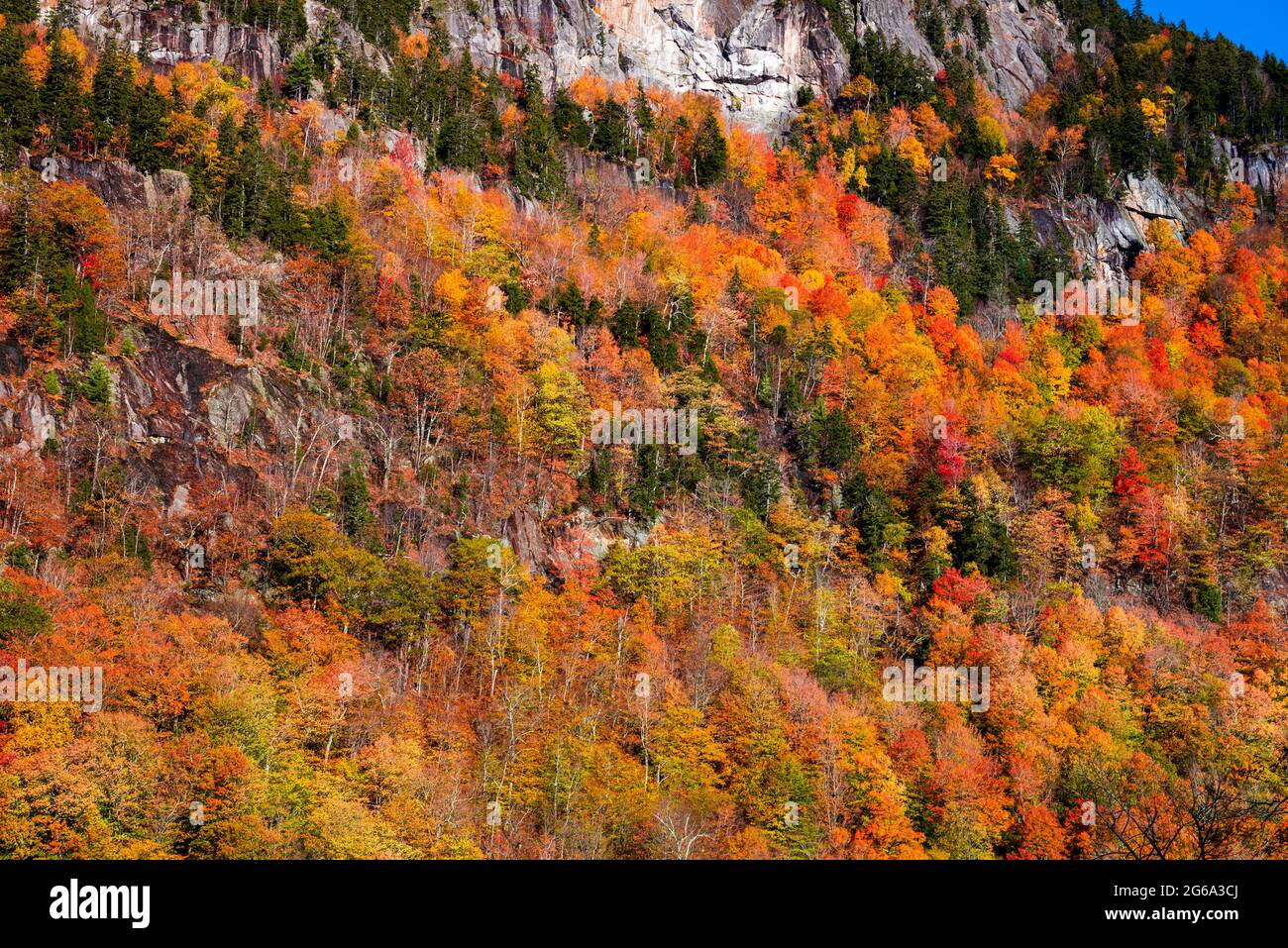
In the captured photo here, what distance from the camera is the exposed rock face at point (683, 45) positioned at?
125 m

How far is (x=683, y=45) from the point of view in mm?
135750

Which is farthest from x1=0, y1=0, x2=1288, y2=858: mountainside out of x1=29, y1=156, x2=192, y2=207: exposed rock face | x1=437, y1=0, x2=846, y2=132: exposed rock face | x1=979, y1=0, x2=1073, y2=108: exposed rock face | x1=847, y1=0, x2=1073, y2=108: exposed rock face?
x1=979, y1=0, x2=1073, y2=108: exposed rock face

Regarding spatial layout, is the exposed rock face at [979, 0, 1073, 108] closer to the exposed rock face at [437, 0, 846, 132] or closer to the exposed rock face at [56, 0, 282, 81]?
the exposed rock face at [437, 0, 846, 132]

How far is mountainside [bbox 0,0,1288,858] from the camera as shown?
4619cm

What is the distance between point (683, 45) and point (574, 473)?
82703 millimetres

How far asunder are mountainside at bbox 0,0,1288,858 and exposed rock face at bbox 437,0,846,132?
97 centimetres

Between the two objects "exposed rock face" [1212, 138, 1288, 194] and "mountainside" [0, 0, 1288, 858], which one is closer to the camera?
"mountainside" [0, 0, 1288, 858]

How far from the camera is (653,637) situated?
2414 inches

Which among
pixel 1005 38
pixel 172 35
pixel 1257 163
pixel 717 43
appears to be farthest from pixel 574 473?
pixel 1005 38

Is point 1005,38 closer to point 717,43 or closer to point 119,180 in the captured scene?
point 717,43

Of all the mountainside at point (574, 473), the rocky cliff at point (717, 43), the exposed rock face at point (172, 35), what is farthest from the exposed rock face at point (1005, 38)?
the exposed rock face at point (172, 35)

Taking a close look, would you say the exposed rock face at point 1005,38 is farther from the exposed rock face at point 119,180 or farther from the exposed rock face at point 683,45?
the exposed rock face at point 119,180

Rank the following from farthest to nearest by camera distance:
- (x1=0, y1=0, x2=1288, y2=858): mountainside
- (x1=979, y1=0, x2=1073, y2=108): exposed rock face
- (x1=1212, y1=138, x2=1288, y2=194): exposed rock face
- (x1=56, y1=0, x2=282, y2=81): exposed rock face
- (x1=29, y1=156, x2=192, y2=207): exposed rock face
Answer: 1. (x1=979, y1=0, x2=1073, y2=108): exposed rock face
2. (x1=1212, y1=138, x2=1288, y2=194): exposed rock face
3. (x1=56, y1=0, x2=282, y2=81): exposed rock face
4. (x1=29, y1=156, x2=192, y2=207): exposed rock face
5. (x1=0, y1=0, x2=1288, y2=858): mountainside
